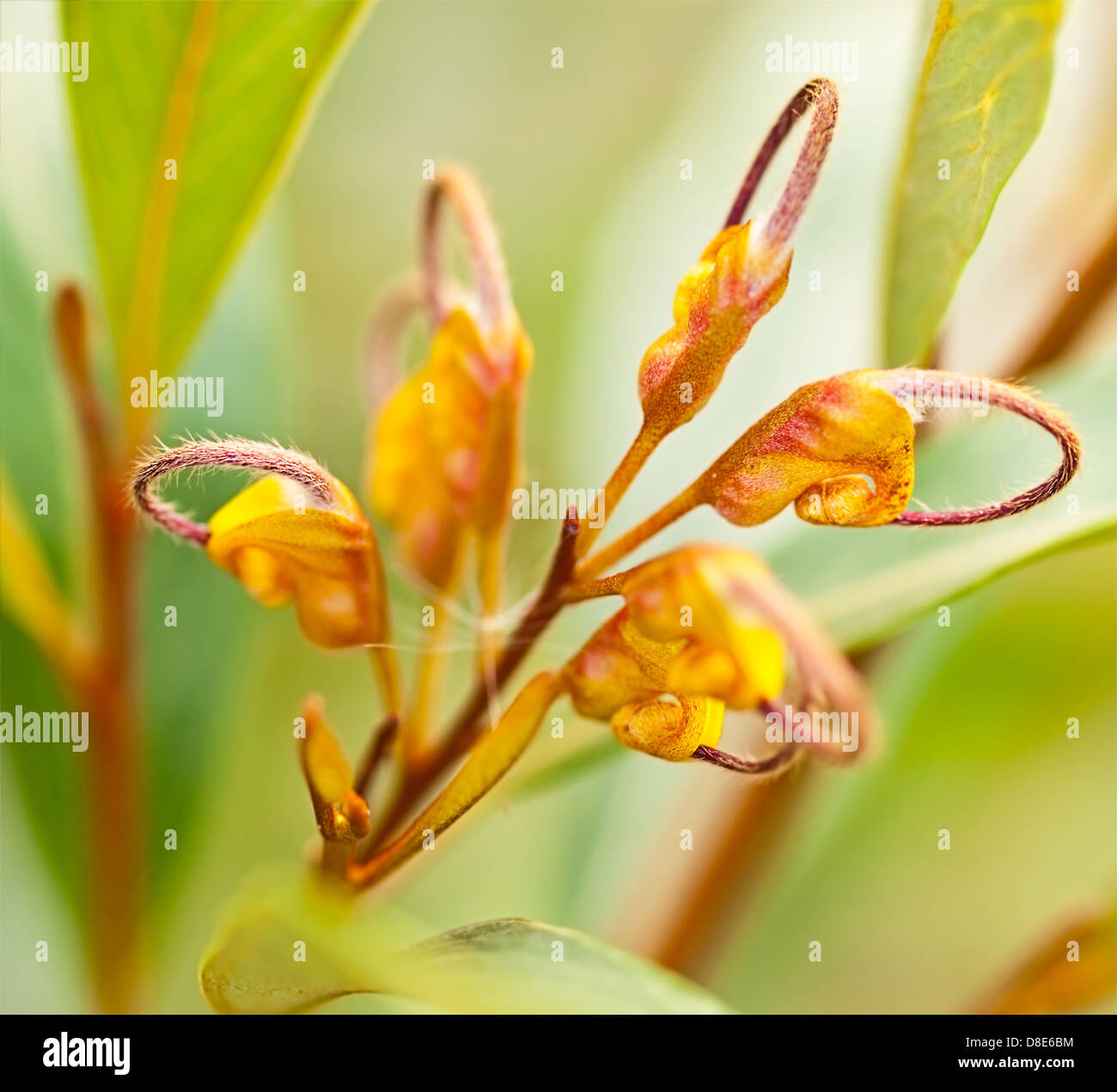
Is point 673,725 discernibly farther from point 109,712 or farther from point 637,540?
point 109,712

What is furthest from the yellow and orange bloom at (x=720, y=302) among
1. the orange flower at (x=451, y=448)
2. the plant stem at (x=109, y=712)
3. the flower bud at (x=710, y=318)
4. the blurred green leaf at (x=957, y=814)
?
the blurred green leaf at (x=957, y=814)

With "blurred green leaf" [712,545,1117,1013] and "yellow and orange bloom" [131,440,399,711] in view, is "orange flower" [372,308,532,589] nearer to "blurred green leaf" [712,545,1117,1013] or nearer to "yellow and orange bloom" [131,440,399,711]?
"yellow and orange bloom" [131,440,399,711]

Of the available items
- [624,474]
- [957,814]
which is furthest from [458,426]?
[957,814]

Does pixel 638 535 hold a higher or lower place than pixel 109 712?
higher

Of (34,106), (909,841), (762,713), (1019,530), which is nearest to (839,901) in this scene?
(909,841)

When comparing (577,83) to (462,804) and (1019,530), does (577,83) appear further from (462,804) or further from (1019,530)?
(462,804)

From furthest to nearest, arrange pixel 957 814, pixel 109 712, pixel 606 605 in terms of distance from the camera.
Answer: pixel 957 814 → pixel 606 605 → pixel 109 712
